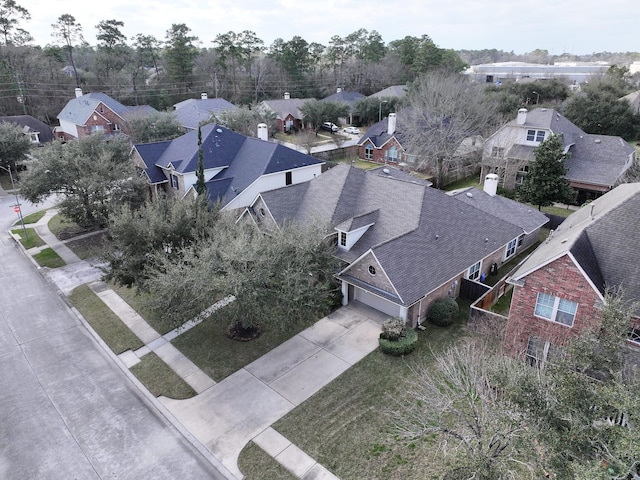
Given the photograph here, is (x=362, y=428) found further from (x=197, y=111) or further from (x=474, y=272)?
(x=197, y=111)

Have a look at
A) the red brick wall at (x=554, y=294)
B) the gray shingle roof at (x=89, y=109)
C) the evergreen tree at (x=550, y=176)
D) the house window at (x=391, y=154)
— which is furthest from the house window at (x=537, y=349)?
the gray shingle roof at (x=89, y=109)

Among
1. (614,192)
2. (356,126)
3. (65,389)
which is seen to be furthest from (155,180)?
(356,126)

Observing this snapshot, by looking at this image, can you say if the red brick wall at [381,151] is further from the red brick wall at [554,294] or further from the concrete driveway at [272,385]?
the red brick wall at [554,294]

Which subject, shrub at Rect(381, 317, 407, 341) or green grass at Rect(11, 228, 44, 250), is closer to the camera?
shrub at Rect(381, 317, 407, 341)

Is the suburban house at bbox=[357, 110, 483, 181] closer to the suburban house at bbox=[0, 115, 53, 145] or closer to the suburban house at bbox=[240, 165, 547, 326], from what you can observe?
the suburban house at bbox=[240, 165, 547, 326]

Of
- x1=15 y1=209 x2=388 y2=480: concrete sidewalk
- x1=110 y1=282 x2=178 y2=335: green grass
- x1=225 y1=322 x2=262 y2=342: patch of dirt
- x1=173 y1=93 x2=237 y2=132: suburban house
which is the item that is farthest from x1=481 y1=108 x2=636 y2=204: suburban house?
x1=173 y1=93 x2=237 y2=132: suburban house

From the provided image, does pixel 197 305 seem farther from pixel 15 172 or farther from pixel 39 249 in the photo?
pixel 15 172
